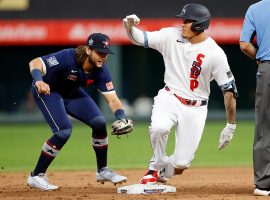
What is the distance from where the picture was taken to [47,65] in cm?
814

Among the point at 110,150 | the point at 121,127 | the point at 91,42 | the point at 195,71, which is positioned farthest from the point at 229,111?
the point at 110,150

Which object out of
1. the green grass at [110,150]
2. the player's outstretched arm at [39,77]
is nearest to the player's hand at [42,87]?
the player's outstretched arm at [39,77]

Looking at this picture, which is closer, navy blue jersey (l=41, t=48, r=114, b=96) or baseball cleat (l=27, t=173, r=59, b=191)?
navy blue jersey (l=41, t=48, r=114, b=96)

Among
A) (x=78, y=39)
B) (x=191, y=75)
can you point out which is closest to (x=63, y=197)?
(x=191, y=75)

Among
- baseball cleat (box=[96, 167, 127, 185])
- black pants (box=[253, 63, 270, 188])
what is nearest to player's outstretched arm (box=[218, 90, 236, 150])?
black pants (box=[253, 63, 270, 188])

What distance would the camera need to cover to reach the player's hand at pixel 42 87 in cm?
759

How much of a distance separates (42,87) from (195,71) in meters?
1.49

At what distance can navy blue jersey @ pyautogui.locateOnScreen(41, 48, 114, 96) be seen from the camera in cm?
816

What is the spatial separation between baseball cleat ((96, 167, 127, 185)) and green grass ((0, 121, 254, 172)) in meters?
2.73

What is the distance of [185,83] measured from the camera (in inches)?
314

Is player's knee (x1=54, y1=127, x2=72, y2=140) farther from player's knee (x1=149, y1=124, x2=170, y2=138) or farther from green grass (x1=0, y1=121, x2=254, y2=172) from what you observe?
green grass (x1=0, y1=121, x2=254, y2=172)

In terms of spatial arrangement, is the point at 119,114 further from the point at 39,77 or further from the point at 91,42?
the point at 39,77

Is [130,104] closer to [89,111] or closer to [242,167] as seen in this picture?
[242,167]

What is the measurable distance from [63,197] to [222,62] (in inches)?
78.0
